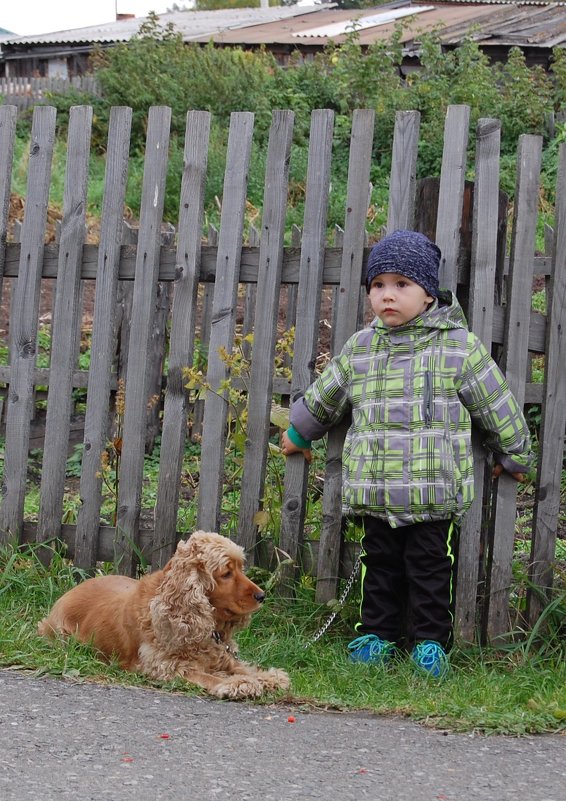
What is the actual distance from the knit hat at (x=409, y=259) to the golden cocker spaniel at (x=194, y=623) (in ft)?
3.94

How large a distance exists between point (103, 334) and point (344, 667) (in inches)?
73.0

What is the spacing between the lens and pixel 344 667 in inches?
153

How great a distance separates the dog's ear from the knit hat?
1.27 metres

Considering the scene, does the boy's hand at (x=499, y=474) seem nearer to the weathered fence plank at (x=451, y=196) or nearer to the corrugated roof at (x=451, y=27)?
the weathered fence plank at (x=451, y=196)

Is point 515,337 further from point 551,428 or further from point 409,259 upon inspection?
point 409,259

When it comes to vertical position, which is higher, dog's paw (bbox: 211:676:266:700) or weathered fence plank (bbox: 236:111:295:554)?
weathered fence plank (bbox: 236:111:295:554)

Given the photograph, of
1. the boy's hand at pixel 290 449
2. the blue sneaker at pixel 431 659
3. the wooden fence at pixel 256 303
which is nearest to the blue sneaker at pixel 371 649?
the blue sneaker at pixel 431 659

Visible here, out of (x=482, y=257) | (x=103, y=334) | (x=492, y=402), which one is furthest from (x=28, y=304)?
(x=492, y=402)

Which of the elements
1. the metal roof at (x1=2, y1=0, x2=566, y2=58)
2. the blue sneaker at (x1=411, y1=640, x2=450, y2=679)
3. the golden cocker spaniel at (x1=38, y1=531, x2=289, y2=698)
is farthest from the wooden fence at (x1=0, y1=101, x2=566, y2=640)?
the metal roof at (x1=2, y1=0, x2=566, y2=58)

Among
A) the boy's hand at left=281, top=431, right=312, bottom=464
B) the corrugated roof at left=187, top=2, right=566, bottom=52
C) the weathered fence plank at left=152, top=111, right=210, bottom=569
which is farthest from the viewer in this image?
the corrugated roof at left=187, top=2, right=566, bottom=52

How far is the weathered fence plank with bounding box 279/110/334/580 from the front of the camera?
14.1ft

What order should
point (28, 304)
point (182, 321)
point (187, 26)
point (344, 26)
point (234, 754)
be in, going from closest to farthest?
point (234, 754), point (182, 321), point (28, 304), point (344, 26), point (187, 26)

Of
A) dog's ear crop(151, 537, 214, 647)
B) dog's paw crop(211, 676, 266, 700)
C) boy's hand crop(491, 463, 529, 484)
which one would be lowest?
A: dog's paw crop(211, 676, 266, 700)

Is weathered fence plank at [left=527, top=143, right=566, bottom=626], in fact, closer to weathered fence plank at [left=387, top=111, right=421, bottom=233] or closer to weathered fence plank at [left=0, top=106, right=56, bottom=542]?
weathered fence plank at [left=387, top=111, right=421, bottom=233]
